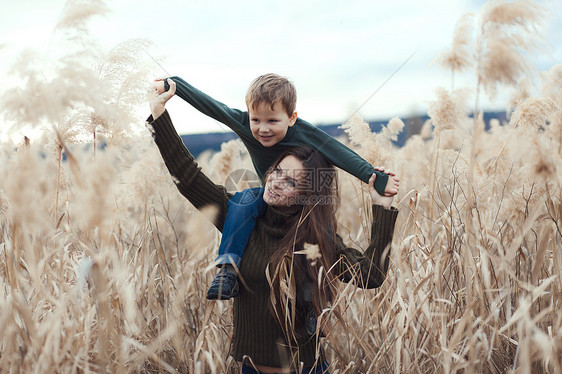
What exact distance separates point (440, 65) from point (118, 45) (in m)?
1.80

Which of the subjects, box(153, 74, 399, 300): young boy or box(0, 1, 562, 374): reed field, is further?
box(153, 74, 399, 300): young boy

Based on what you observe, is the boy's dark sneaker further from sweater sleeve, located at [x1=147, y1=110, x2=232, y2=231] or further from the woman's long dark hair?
sweater sleeve, located at [x1=147, y1=110, x2=232, y2=231]

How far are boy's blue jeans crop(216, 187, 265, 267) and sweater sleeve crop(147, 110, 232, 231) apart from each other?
7cm

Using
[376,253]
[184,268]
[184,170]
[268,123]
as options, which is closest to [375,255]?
[376,253]

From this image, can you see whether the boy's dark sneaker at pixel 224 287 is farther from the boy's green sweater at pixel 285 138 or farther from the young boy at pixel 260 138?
the boy's green sweater at pixel 285 138

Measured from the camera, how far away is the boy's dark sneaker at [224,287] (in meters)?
1.52

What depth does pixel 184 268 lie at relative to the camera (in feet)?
7.00

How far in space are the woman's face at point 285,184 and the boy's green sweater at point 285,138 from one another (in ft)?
0.31

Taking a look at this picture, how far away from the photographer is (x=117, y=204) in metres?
2.36

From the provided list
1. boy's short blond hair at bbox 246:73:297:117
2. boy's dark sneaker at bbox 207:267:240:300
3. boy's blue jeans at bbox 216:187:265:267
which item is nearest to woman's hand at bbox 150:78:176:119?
boy's short blond hair at bbox 246:73:297:117

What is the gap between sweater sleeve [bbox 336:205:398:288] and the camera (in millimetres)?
1632

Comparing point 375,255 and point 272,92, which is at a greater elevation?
point 272,92

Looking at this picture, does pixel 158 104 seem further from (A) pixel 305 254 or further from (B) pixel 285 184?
(A) pixel 305 254

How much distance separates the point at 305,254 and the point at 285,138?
423 millimetres
